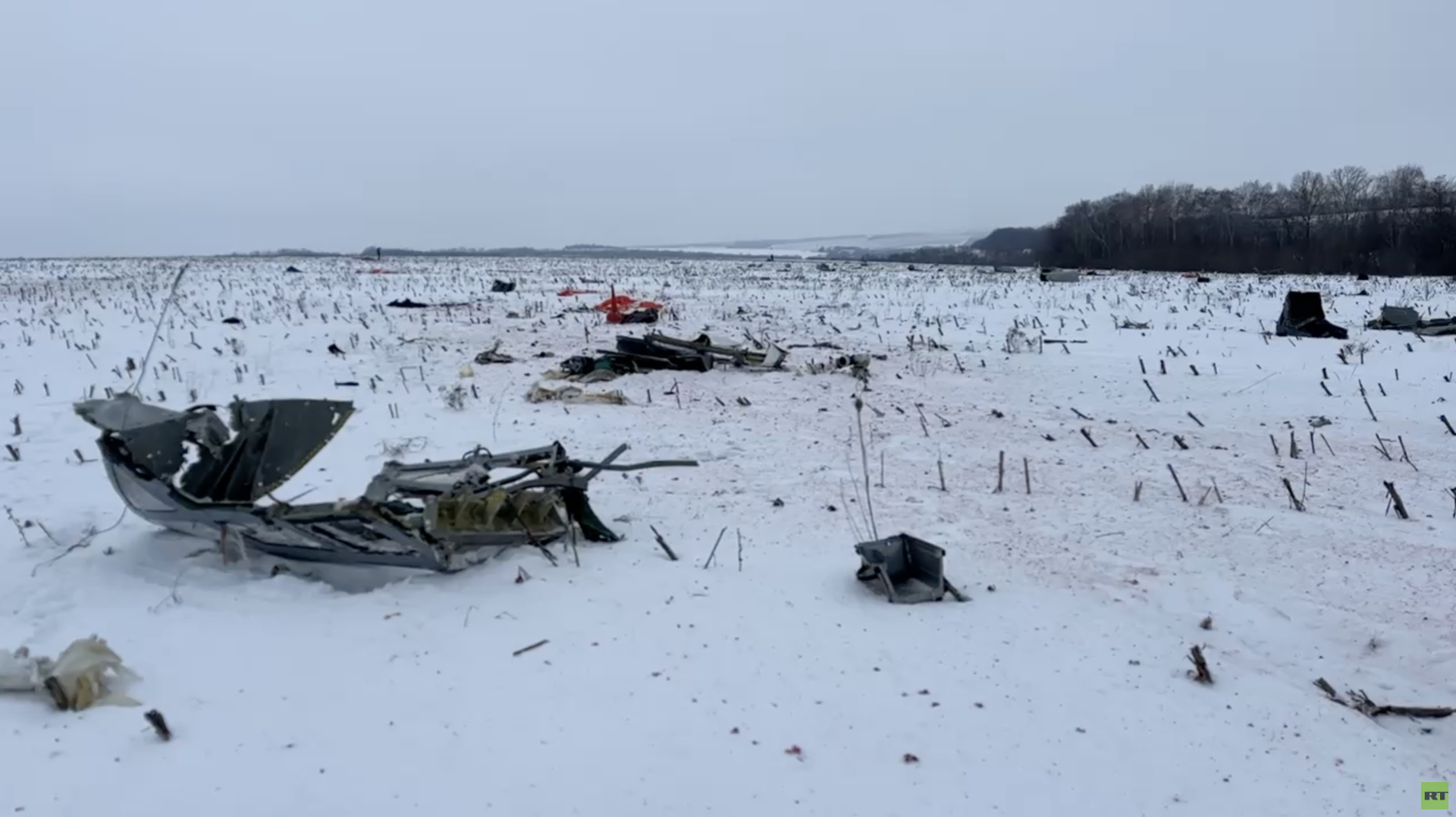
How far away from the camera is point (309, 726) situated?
3543 mm

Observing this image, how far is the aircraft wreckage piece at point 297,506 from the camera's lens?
486 cm

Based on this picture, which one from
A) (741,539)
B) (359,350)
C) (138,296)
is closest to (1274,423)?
(741,539)

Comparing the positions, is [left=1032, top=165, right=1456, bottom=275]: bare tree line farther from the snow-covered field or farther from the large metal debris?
the snow-covered field

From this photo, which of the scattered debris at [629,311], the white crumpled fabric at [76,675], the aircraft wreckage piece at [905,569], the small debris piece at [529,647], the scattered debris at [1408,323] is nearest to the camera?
the white crumpled fabric at [76,675]

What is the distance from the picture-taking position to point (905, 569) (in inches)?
209

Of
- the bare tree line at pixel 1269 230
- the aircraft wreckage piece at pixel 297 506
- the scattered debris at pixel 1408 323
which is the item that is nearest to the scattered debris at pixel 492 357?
the aircraft wreckage piece at pixel 297 506

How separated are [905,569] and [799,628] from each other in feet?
3.38

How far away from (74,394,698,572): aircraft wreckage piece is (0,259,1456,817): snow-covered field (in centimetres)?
20

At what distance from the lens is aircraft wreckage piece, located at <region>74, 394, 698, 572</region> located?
486 cm

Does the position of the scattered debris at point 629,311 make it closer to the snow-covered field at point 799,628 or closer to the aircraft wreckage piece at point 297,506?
the snow-covered field at point 799,628

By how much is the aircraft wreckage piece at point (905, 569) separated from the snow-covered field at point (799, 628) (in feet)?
Result: 0.36

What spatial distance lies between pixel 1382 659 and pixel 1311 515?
2.18 meters

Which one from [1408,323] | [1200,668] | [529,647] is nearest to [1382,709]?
[1200,668]

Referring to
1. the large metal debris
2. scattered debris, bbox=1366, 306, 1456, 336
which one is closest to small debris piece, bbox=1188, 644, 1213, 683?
the large metal debris
